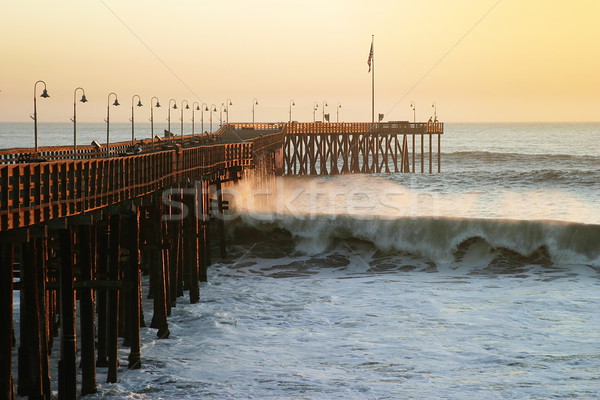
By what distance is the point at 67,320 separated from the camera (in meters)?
23.0

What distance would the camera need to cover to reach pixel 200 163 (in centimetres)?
4053

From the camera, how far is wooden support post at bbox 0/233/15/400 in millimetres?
19531

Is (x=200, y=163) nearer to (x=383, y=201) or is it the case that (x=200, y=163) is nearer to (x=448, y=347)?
(x=448, y=347)

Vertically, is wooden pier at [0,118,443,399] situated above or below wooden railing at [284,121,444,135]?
below

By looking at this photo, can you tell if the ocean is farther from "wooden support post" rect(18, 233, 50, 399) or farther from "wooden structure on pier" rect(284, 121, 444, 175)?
"wooden structure on pier" rect(284, 121, 444, 175)

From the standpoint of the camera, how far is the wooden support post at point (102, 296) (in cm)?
2664

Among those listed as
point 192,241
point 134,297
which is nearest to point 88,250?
point 134,297

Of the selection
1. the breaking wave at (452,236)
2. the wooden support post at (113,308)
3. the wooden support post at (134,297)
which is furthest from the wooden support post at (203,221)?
the wooden support post at (113,308)

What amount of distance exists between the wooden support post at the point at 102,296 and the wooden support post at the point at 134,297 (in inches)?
35.2

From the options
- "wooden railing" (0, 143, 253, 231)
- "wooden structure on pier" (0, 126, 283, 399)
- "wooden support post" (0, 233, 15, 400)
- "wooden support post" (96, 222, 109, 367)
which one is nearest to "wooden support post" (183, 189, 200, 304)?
"wooden structure on pier" (0, 126, 283, 399)

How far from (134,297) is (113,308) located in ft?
3.71

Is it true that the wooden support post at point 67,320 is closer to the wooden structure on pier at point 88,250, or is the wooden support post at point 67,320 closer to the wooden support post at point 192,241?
the wooden structure on pier at point 88,250

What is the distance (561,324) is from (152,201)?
15.8 m

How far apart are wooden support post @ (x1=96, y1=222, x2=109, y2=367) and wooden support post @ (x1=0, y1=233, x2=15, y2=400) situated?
655cm
